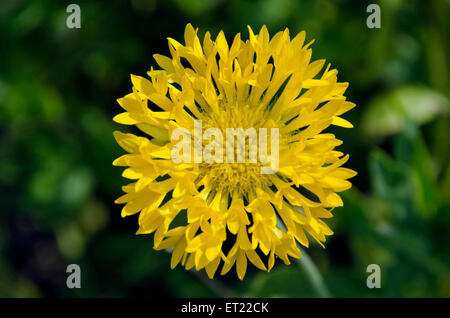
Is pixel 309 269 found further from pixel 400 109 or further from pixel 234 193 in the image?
pixel 400 109

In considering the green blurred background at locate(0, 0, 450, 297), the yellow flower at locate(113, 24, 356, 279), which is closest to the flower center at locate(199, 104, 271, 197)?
the yellow flower at locate(113, 24, 356, 279)

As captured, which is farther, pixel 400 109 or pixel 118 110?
pixel 118 110

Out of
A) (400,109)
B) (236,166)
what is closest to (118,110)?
(236,166)

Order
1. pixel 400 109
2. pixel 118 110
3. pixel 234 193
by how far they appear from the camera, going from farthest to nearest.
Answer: pixel 118 110 → pixel 400 109 → pixel 234 193

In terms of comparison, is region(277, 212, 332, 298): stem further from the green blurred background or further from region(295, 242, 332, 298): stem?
the green blurred background

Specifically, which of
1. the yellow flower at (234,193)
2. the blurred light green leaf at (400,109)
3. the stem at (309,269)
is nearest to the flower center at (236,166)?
the yellow flower at (234,193)

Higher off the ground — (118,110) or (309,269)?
(118,110)
